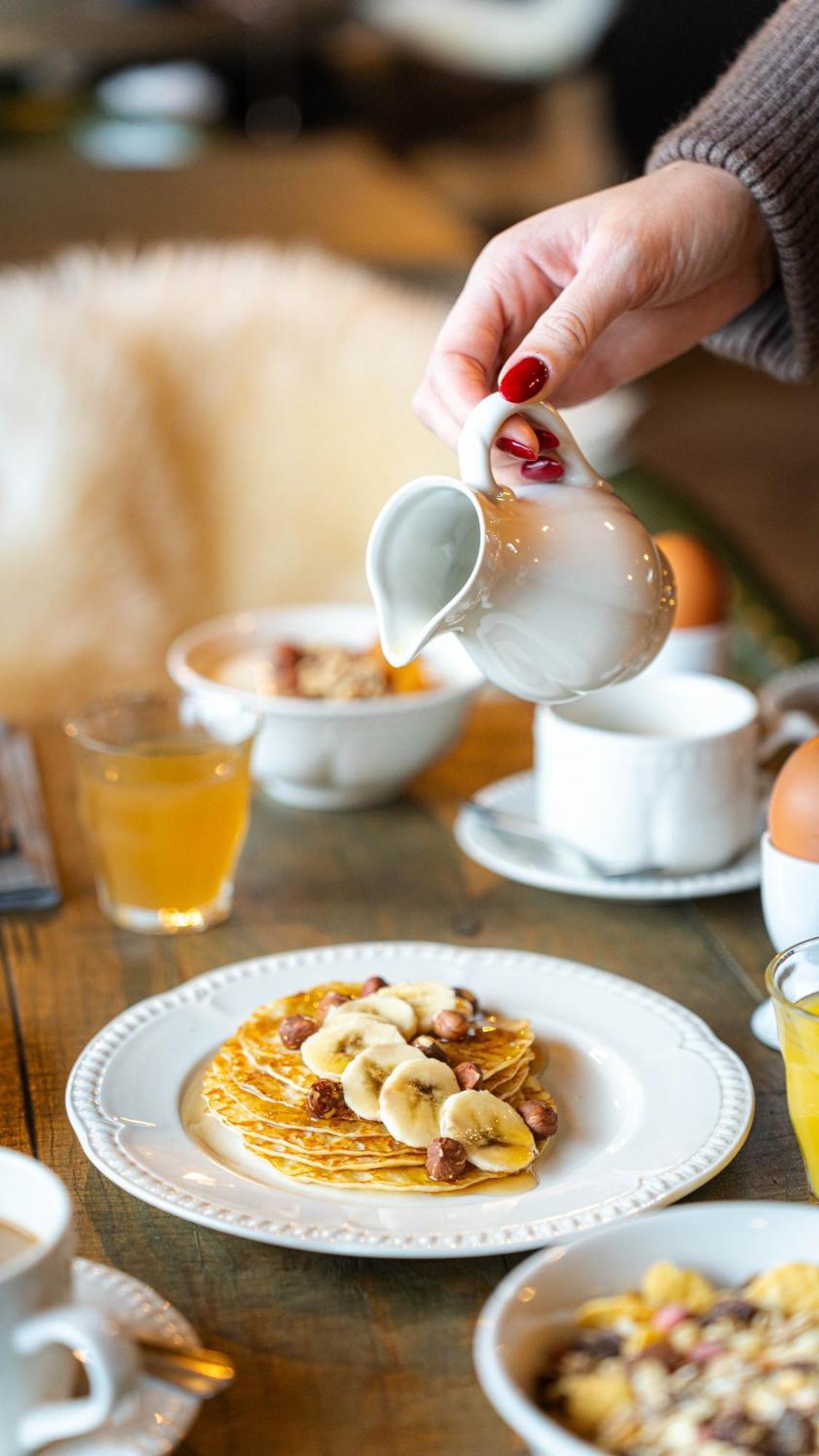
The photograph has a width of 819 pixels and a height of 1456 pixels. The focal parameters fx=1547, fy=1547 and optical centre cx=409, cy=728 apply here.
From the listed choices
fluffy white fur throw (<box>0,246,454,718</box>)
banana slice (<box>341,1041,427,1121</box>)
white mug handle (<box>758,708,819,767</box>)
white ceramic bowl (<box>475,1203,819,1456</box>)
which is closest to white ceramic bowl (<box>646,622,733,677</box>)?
white mug handle (<box>758,708,819,767</box>)

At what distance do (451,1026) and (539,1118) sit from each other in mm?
81

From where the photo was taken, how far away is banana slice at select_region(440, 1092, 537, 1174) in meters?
0.75

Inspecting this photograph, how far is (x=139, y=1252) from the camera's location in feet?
2.41

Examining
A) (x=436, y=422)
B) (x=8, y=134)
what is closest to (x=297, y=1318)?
(x=436, y=422)

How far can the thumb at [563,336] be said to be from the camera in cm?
84

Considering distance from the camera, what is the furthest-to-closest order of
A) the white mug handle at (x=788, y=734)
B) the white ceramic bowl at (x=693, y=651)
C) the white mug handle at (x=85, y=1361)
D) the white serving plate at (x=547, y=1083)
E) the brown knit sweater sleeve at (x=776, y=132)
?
the white ceramic bowl at (x=693, y=651) < the white mug handle at (x=788, y=734) < the brown knit sweater sleeve at (x=776, y=132) < the white serving plate at (x=547, y=1083) < the white mug handle at (x=85, y=1361)

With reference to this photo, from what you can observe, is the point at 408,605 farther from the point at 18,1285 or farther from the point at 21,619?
the point at 21,619

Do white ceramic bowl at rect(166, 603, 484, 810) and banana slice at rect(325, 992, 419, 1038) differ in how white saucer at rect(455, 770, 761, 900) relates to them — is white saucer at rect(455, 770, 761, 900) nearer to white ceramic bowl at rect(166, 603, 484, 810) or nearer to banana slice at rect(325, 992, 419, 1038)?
white ceramic bowl at rect(166, 603, 484, 810)

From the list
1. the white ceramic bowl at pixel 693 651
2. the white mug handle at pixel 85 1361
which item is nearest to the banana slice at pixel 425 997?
the white mug handle at pixel 85 1361

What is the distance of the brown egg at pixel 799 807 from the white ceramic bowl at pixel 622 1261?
0.32 m

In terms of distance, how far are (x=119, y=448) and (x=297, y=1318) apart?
2.15m

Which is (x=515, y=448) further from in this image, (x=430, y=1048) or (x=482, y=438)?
(x=430, y=1048)

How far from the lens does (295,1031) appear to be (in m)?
0.84

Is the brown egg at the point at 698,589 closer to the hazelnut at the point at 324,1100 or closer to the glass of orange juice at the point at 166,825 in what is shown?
the glass of orange juice at the point at 166,825
